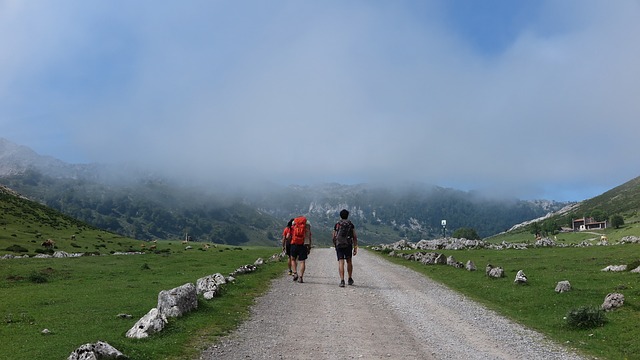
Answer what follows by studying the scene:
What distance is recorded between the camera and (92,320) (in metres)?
18.3

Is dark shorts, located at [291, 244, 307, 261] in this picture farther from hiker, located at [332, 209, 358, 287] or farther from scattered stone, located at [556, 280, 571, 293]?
scattered stone, located at [556, 280, 571, 293]

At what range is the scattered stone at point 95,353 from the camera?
35.9ft

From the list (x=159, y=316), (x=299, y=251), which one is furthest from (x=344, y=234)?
(x=159, y=316)

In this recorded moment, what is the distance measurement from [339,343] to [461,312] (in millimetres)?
8201

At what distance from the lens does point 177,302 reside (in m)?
17.3

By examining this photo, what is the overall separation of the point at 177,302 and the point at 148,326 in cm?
258

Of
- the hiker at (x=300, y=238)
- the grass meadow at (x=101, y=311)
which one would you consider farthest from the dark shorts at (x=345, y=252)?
the grass meadow at (x=101, y=311)

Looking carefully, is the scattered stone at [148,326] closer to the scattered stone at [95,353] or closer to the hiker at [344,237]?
the scattered stone at [95,353]

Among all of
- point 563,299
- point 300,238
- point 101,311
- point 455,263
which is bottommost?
point 101,311

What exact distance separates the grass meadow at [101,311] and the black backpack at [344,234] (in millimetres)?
5223

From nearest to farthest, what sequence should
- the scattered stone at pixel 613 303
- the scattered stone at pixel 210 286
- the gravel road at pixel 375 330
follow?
the gravel road at pixel 375 330, the scattered stone at pixel 613 303, the scattered stone at pixel 210 286

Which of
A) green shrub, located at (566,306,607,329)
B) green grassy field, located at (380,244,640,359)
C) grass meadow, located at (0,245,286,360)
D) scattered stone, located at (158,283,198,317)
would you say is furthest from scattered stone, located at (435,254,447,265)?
scattered stone, located at (158,283,198,317)

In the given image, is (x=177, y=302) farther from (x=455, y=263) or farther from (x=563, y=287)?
(x=455, y=263)

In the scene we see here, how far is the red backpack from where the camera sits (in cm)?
2803
